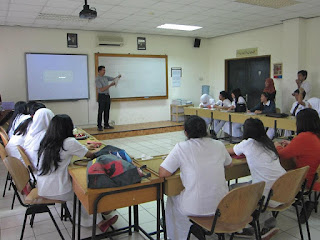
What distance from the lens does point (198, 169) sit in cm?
222

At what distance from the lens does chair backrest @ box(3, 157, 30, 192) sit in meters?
2.69

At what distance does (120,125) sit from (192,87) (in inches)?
111

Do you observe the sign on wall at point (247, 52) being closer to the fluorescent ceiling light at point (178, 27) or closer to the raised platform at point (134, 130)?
the fluorescent ceiling light at point (178, 27)

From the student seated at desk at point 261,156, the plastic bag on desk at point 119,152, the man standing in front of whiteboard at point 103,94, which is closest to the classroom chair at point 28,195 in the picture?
the plastic bag on desk at point 119,152

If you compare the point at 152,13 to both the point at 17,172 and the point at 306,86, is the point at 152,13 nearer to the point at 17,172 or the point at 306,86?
the point at 306,86

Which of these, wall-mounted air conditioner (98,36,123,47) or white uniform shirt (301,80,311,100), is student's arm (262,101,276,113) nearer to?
white uniform shirt (301,80,311,100)

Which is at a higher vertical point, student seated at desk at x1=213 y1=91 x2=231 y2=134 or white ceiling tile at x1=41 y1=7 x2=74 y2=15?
white ceiling tile at x1=41 y1=7 x2=74 y2=15

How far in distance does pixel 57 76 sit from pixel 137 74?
2302mm

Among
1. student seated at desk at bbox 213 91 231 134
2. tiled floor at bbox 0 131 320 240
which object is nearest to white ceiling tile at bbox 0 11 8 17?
tiled floor at bbox 0 131 320 240

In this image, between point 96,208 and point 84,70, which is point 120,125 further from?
point 96,208

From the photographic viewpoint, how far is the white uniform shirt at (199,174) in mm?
2232

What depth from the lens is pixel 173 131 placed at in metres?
8.67

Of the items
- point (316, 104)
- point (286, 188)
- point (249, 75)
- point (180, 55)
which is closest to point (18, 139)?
point (286, 188)

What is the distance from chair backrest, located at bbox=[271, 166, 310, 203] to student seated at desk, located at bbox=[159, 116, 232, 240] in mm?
436
